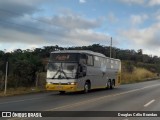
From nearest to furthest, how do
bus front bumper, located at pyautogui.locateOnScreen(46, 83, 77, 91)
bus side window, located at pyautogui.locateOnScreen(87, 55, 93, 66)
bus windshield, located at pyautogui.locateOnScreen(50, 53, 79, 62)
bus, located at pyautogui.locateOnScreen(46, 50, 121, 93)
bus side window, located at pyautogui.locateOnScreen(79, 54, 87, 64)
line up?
bus front bumper, located at pyautogui.locateOnScreen(46, 83, 77, 91) → bus, located at pyautogui.locateOnScreen(46, 50, 121, 93) → bus windshield, located at pyautogui.locateOnScreen(50, 53, 79, 62) → bus side window, located at pyautogui.locateOnScreen(79, 54, 87, 64) → bus side window, located at pyautogui.locateOnScreen(87, 55, 93, 66)

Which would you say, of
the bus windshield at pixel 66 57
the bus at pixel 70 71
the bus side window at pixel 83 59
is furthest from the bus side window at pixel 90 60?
the bus windshield at pixel 66 57

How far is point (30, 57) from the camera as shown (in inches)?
1612

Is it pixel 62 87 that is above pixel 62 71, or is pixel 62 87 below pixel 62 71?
below

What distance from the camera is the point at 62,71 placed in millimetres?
27234

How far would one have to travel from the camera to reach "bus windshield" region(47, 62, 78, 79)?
89.2ft

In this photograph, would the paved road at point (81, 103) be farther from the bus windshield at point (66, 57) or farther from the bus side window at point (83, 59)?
the bus side window at point (83, 59)

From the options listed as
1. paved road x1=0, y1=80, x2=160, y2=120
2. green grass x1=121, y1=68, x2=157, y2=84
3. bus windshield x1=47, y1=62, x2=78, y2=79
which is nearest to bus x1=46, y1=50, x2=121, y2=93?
bus windshield x1=47, y1=62, x2=78, y2=79

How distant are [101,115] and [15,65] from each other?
24.1 meters

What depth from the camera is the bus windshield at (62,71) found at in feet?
89.2

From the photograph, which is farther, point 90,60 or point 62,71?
point 90,60

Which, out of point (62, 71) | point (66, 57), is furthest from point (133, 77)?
point (62, 71)

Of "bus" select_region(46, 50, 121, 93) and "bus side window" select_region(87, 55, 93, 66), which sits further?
"bus side window" select_region(87, 55, 93, 66)

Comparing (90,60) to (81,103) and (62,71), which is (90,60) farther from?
(81,103)

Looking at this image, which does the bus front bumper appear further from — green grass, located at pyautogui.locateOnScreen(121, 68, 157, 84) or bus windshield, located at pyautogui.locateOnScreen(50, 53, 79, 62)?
green grass, located at pyautogui.locateOnScreen(121, 68, 157, 84)
